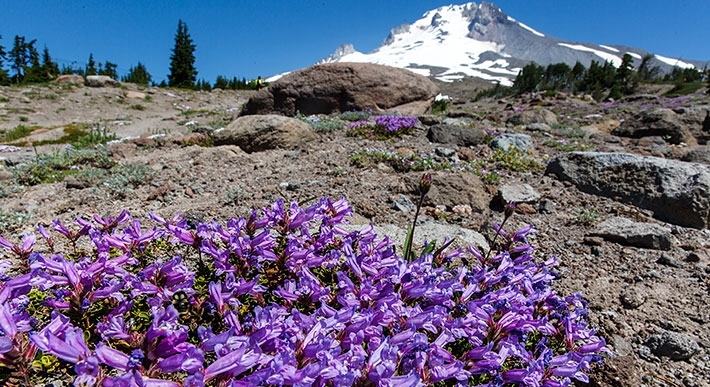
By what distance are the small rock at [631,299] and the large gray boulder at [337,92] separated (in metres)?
10.7

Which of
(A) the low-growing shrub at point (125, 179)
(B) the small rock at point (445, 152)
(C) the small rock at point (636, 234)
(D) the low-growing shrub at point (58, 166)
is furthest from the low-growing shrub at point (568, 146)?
(D) the low-growing shrub at point (58, 166)

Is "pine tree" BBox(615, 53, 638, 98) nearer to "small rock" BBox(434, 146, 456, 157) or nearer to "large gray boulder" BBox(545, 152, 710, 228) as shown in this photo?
"small rock" BBox(434, 146, 456, 157)

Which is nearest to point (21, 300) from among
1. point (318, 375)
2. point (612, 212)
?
point (318, 375)

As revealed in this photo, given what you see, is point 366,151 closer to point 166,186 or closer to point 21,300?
point 166,186

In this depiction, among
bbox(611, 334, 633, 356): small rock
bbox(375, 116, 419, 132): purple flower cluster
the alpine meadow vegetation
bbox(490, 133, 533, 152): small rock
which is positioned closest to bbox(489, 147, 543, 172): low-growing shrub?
bbox(490, 133, 533, 152): small rock

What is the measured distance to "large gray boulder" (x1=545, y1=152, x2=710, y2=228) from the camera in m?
4.91

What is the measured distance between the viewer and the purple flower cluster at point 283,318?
1.29 m

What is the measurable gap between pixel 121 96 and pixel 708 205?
2867 cm

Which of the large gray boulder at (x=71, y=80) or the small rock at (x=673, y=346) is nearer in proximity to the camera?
the small rock at (x=673, y=346)

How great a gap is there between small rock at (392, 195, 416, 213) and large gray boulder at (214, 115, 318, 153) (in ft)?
11.4

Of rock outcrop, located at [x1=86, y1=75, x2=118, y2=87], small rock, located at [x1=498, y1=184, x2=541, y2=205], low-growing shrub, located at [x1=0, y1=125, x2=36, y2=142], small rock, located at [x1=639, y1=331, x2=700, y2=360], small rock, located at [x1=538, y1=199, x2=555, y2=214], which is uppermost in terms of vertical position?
rock outcrop, located at [x1=86, y1=75, x2=118, y2=87]

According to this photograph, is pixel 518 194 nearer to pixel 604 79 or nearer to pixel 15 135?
pixel 15 135

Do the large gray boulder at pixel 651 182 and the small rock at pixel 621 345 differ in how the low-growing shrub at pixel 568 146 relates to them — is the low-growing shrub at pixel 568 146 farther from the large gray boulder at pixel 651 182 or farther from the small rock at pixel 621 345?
the small rock at pixel 621 345

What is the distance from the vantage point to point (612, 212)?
5.29 meters
